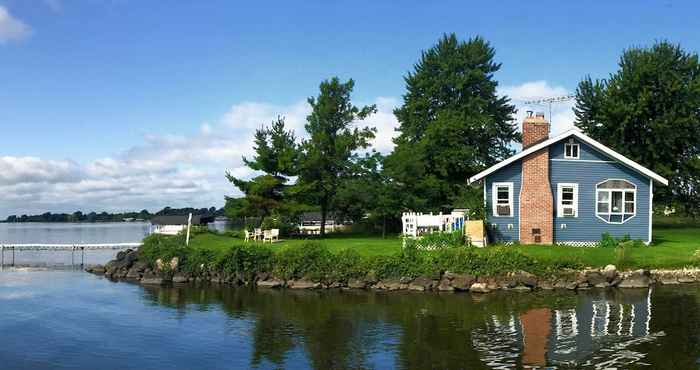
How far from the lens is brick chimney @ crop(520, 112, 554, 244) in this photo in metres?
→ 32.4

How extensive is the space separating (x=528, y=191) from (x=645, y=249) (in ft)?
20.7

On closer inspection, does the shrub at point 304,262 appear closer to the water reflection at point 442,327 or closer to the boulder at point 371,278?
the water reflection at point 442,327

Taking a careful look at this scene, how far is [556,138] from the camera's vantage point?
32.4 m

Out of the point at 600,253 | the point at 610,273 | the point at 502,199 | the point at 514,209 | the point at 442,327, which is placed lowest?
the point at 442,327

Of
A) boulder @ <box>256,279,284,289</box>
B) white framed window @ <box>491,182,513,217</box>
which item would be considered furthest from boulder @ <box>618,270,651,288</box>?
boulder @ <box>256,279,284,289</box>

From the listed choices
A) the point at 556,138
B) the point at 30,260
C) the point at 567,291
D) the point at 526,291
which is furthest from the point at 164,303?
the point at 30,260

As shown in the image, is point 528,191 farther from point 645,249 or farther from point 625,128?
point 625,128

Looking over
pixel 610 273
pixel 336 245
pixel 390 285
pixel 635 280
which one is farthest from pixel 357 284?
pixel 635 280

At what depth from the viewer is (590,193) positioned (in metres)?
33.1

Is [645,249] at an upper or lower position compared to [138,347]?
upper

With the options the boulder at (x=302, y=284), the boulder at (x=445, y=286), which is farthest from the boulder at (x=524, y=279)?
the boulder at (x=302, y=284)

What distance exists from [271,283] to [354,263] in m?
4.14

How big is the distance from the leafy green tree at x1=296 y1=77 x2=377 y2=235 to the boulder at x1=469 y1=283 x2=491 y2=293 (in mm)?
17909

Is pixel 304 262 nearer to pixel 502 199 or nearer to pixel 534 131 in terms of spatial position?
pixel 502 199
